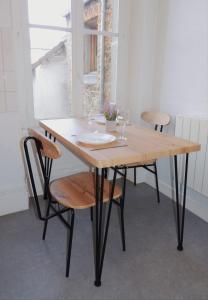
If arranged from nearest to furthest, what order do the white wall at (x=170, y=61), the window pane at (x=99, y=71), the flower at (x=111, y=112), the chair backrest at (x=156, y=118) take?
the flower at (x=111, y=112)
the white wall at (x=170, y=61)
the chair backrest at (x=156, y=118)
the window pane at (x=99, y=71)

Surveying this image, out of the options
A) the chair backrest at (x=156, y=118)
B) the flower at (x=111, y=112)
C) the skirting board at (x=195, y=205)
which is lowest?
the skirting board at (x=195, y=205)

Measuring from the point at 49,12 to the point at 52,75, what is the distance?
0.54 metres

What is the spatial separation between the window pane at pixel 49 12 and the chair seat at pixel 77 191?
1.45 meters

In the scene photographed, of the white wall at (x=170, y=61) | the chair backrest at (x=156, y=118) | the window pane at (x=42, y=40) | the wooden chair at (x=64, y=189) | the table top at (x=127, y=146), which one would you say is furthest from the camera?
the chair backrest at (x=156, y=118)

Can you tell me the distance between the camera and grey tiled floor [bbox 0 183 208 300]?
57.9 inches

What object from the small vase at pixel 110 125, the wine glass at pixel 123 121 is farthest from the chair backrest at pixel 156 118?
the small vase at pixel 110 125

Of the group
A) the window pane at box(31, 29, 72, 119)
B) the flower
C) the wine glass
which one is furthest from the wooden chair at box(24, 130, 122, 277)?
the window pane at box(31, 29, 72, 119)

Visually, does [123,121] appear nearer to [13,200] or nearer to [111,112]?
[111,112]

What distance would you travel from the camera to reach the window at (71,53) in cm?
233

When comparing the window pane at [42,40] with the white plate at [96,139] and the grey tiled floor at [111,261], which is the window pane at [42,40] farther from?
the grey tiled floor at [111,261]

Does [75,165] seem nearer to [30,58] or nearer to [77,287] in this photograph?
[30,58]

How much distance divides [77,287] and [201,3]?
2.29 meters

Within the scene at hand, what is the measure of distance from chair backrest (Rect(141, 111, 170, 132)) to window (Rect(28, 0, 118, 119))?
1.40 ft

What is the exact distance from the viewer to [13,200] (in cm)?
225
